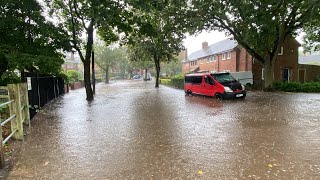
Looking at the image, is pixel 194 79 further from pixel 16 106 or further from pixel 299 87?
pixel 16 106

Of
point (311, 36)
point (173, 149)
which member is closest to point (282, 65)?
point (311, 36)

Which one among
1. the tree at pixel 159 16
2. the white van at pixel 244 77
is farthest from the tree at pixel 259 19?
the white van at pixel 244 77

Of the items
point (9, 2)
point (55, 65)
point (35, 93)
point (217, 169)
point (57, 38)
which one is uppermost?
point (9, 2)

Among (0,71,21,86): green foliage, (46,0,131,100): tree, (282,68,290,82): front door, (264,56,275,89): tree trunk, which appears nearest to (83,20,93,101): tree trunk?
(46,0,131,100): tree

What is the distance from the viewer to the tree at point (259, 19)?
17266 mm

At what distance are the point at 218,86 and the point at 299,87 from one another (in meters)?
9.68

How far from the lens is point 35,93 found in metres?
12.5

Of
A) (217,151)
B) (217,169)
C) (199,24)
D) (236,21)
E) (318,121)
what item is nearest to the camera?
(217,169)

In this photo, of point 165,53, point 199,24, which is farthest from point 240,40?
point 165,53

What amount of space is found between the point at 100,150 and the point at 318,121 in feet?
24.5

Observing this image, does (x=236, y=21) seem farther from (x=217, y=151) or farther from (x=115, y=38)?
(x=217, y=151)

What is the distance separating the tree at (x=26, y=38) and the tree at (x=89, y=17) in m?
2.17

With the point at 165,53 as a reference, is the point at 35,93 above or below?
below

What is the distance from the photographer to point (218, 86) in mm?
16484
